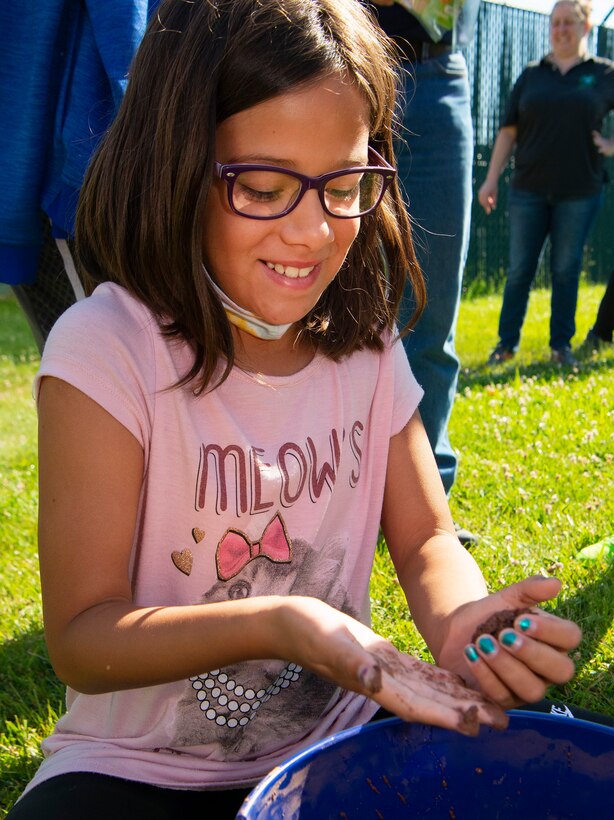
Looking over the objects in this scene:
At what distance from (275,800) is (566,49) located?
22.1 ft

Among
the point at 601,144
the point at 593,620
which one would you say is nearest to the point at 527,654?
the point at 593,620

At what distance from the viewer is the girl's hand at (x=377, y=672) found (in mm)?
1237

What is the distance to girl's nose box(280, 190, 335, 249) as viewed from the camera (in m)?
1.61

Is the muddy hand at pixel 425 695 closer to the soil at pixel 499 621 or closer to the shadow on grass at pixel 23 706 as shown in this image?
the soil at pixel 499 621

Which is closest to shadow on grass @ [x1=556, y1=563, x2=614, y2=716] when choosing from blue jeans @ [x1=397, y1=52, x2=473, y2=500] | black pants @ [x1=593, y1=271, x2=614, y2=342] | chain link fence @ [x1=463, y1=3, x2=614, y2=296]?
blue jeans @ [x1=397, y1=52, x2=473, y2=500]

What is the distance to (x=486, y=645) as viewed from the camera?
139 cm

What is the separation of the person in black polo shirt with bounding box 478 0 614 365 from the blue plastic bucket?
5348 millimetres

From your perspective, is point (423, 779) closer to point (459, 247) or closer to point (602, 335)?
point (459, 247)

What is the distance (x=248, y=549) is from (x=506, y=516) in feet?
6.03

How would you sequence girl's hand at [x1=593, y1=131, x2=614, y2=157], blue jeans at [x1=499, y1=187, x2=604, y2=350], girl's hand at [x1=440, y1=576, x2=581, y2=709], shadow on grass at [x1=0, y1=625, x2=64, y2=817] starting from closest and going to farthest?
1. girl's hand at [x1=440, y1=576, x2=581, y2=709]
2. shadow on grass at [x1=0, y1=625, x2=64, y2=817]
3. blue jeans at [x1=499, y1=187, x2=604, y2=350]
4. girl's hand at [x1=593, y1=131, x2=614, y2=157]

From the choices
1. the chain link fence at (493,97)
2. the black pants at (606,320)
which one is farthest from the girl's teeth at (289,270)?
the chain link fence at (493,97)

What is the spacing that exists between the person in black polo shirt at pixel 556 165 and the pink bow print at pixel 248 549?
516cm

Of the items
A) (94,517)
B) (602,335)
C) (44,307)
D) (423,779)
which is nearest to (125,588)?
(94,517)

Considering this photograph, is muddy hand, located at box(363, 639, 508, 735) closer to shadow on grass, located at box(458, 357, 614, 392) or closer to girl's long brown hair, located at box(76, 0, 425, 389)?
girl's long brown hair, located at box(76, 0, 425, 389)
